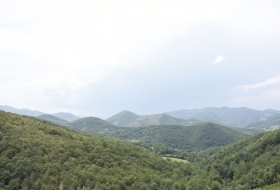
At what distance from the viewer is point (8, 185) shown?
160 ft

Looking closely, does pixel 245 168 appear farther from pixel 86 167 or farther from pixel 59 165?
pixel 59 165

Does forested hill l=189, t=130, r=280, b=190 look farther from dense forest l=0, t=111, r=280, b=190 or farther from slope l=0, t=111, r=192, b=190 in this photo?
slope l=0, t=111, r=192, b=190

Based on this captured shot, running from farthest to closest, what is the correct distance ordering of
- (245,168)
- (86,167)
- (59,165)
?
(245,168), (86,167), (59,165)

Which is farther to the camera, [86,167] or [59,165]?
[86,167]

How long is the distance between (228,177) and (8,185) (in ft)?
254

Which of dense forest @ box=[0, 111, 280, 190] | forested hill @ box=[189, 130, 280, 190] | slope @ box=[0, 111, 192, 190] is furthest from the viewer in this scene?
forested hill @ box=[189, 130, 280, 190]

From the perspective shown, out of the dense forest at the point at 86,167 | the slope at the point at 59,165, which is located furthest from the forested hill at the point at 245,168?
the slope at the point at 59,165

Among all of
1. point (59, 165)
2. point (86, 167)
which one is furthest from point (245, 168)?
point (59, 165)

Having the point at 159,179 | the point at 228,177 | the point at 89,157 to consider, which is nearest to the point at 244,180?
the point at 228,177

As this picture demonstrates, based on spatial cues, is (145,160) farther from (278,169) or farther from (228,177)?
(278,169)

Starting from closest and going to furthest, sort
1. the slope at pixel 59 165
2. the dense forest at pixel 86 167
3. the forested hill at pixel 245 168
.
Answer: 1. the slope at pixel 59 165
2. the dense forest at pixel 86 167
3. the forested hill at pixel 245 168

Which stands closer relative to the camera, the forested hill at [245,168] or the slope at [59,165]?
the slope at [59,165]

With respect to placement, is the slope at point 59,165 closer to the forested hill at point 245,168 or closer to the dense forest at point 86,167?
the dense forest at point 86,167

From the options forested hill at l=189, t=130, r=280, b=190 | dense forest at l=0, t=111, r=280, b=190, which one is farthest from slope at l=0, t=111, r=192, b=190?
forested hill at l=189, t=130, r=280, b=190
